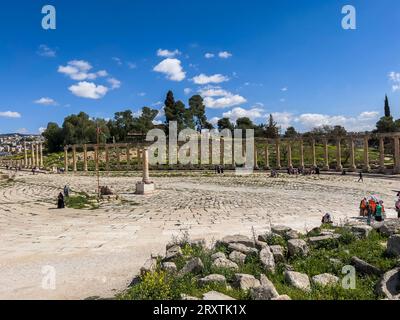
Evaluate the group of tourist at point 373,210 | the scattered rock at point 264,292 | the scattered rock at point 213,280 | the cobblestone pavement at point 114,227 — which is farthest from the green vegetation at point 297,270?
the group of tourist at point 373,210

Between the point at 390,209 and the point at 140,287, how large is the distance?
16682 millimetres

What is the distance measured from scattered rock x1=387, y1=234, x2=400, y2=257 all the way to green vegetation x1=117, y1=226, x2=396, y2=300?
0.15 metres

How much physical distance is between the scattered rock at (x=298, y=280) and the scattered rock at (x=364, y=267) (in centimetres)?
134

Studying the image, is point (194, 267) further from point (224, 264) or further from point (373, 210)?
point (373, 210)

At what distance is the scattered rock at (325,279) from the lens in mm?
7090

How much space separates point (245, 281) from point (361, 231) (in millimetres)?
4713

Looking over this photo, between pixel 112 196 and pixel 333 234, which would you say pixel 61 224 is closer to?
pixel 112 196

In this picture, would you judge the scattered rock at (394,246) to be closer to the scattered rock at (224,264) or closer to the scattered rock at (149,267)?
the scattered rock at (224,264)

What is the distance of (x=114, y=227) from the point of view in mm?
15164

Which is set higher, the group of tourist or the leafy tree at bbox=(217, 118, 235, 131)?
the leafy tree at bbox=(217, 118, 235, 131)

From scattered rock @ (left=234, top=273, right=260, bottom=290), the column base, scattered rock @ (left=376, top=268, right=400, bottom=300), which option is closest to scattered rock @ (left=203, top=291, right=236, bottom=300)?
scattered rock @ (left=234, top=273, right=260, bottom=290)

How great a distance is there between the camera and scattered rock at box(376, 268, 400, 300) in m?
6.44

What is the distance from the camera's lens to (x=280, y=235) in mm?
10461

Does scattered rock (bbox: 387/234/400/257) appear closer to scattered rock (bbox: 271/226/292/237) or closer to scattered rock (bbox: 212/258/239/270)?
scattered rock (bbox: 271/226/292/237)
